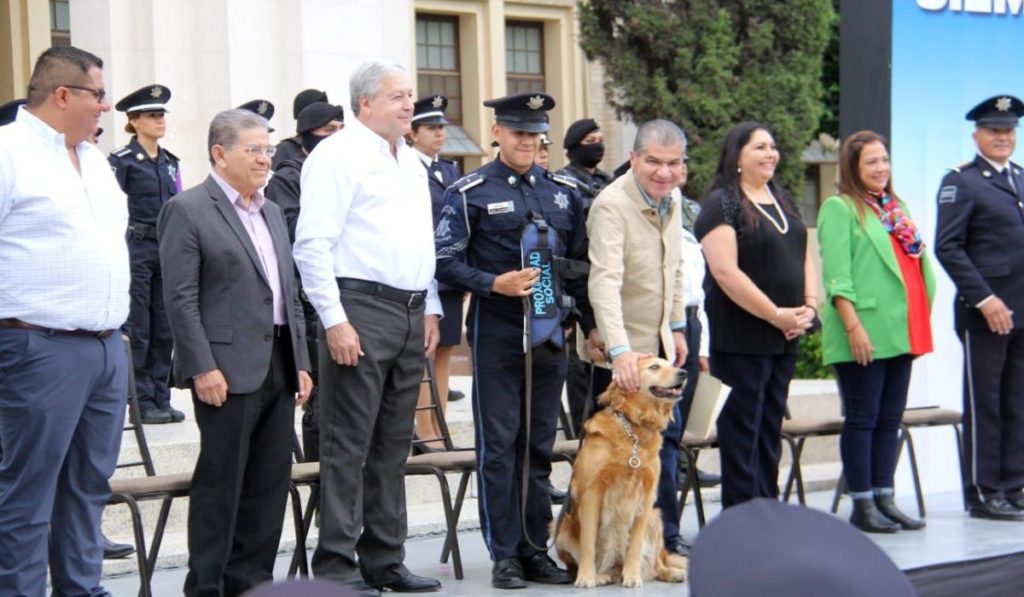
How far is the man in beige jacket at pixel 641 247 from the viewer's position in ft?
23.3

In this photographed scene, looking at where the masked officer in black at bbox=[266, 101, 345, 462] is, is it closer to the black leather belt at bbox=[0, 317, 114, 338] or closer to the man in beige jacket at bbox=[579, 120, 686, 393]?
the man in beige jacket at bbox=[579, 120, 686, 393]

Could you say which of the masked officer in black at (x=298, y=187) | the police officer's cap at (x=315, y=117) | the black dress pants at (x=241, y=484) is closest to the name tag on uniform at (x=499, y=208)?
the black dress pants at (x=241, y=484)

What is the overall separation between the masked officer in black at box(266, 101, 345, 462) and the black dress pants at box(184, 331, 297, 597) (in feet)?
6.27

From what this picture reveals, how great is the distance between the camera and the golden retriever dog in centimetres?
691

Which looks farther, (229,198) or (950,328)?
(950,328)

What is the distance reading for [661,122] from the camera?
725cm

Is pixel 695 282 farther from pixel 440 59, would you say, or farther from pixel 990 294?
pixel 440 59

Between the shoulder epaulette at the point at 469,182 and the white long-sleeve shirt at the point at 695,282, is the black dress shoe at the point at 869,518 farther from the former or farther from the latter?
the shoulder epaulette at the point at 469,182

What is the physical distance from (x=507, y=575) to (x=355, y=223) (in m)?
1.63

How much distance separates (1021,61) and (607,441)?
4401 mm

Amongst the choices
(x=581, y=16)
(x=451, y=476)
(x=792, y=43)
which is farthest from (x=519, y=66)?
(x=451, y=476)

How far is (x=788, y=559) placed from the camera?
249cm

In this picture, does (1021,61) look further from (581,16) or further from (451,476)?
(581,16)

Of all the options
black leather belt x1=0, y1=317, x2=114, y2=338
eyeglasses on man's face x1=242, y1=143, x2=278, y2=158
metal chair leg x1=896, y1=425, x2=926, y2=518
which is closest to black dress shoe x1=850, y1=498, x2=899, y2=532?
metal chair leg x1=896, y1=425, x2=926, y2=518
